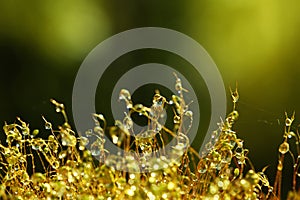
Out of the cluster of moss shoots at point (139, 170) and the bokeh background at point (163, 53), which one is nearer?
the cluster of moss shoots at point (139, 170)

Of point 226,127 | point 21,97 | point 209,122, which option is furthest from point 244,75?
point 226,127

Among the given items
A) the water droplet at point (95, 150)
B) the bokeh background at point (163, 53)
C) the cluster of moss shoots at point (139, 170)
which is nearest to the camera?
the cluster of moss shoots at point (139, 170)

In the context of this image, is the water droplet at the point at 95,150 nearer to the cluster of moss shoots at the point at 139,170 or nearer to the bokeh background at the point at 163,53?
the cluster of moss shoots at the point at 139,170

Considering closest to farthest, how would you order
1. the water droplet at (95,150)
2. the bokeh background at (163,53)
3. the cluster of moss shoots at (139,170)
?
the cluster of moss shoots at (139,170)
the water droplet at (95,150)
the bokeh background at (163,53)

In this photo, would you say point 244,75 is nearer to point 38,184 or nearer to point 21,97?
point 21,97

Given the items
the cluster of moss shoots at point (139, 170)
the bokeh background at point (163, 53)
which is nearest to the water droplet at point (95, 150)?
the cluster of moss shoots at point (139, 170)

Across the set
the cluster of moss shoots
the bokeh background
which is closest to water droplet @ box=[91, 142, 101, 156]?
the cluster of moss shoots

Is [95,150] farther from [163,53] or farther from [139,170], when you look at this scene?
[163,53]

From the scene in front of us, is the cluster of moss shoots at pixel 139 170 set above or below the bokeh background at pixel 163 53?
below
